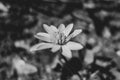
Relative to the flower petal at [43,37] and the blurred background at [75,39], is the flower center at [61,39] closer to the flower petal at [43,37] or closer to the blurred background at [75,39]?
the flower petal at [43,37]

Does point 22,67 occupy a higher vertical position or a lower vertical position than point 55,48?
higher

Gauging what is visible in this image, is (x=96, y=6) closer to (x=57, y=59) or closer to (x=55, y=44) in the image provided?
(x=57, y=59)

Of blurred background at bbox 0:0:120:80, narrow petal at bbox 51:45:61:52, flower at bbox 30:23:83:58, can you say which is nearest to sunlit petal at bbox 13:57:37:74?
blurred background at bbox 0:0:120:80

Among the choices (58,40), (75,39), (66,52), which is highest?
(75,39)

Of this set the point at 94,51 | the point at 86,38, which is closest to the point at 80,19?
the point at 86,38

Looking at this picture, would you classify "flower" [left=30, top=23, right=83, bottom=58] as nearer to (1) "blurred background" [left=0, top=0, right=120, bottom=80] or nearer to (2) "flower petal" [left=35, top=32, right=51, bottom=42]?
(2) "flower petal" [left=35, top=32, right=51, bottom=42]

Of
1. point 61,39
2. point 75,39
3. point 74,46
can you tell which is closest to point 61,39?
point 61,39

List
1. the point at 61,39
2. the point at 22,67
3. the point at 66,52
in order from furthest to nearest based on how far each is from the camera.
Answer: the point at 22,67 → the point at 61,39 → the point at 66,52

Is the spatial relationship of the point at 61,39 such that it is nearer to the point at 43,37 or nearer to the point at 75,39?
the point at 43,37
